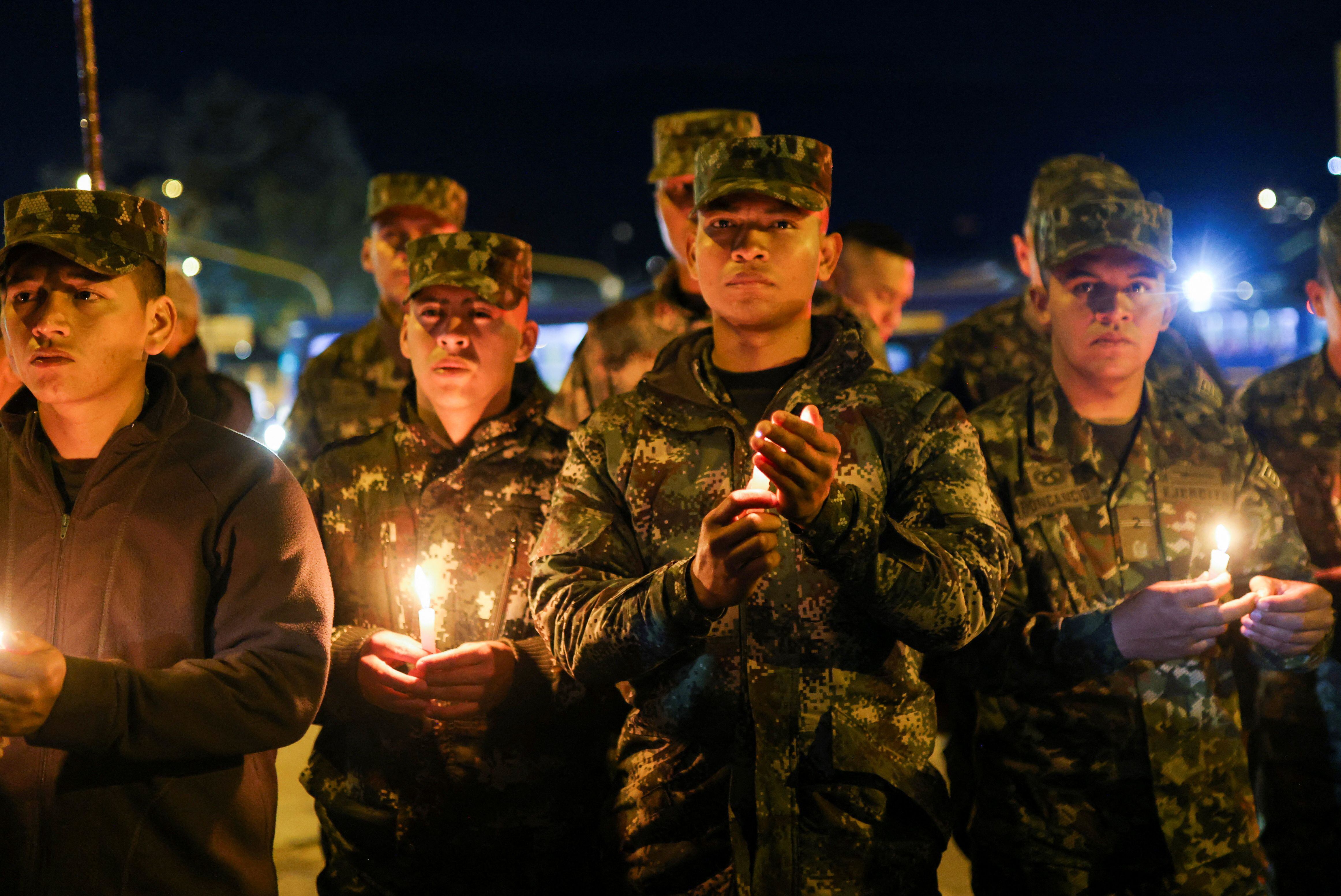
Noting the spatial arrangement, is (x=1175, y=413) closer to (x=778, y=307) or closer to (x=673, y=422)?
(x=778, y=307)

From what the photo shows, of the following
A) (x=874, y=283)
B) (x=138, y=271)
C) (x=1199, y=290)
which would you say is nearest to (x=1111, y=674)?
(x=138, y=271)

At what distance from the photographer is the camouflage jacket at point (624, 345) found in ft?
15.1

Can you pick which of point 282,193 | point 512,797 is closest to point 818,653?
point 512,797

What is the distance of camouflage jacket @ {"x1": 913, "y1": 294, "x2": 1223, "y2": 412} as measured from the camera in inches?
184

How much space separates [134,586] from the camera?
237cm

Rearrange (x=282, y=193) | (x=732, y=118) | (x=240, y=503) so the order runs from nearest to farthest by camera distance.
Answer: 1. (x=240, y=503)
2. (x=732, y=118)
3. (x=282, y=193)

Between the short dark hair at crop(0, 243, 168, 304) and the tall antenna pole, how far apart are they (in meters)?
1.72

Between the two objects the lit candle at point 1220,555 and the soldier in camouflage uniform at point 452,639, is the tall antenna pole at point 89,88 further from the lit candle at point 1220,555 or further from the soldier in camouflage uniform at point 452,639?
the lit candle at point 1220,555

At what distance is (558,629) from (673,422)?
641 mm

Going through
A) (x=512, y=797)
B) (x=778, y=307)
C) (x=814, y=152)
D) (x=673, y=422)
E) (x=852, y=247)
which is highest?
(x=852, y=247)

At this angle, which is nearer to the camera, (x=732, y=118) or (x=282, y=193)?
(x=732, y=118)

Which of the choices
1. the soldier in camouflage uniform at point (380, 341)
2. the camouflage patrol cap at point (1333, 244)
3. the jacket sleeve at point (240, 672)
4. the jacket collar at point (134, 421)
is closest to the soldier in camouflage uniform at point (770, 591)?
the jacket sleeve at point (240, 672)

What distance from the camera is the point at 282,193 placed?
150ft

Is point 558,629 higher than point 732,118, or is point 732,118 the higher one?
point 732,118
